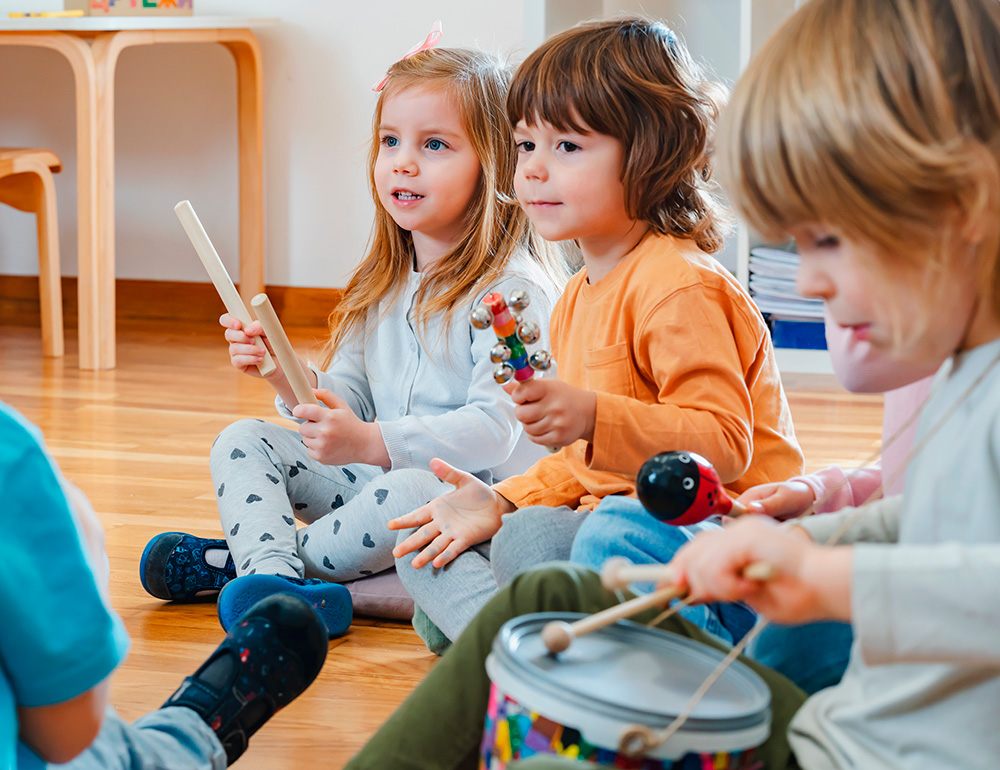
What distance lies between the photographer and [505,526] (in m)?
0.93

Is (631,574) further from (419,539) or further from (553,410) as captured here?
(419,539)

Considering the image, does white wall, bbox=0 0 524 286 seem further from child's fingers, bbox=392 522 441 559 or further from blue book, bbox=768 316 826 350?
child's fingers, bbox=392 522 441 559

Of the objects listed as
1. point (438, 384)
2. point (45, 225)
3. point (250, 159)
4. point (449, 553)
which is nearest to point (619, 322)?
point (449, 553)

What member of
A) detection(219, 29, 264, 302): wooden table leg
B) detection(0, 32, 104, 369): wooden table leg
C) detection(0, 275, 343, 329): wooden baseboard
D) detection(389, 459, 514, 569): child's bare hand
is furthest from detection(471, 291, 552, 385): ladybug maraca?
detection(0, 275, 343, 329): wooden baseboard

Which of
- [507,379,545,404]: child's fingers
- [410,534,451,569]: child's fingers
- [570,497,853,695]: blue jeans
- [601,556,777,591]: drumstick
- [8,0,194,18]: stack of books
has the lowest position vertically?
[410,534,451,569]: child's fingers

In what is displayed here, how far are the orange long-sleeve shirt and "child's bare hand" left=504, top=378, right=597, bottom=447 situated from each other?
0.04ft

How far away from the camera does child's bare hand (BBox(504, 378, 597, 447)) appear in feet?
2.63

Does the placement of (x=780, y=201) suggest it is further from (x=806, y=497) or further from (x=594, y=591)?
(x=806, y=497)

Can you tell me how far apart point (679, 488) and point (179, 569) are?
0.63 meters

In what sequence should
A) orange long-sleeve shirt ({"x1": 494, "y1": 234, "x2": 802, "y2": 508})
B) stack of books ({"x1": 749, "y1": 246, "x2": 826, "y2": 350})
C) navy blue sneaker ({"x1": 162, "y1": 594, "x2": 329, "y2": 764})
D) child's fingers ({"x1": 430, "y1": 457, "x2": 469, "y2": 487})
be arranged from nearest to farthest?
1. navy blue sneaker ({"x1": 162, "y1": 594, "x2": 329, "y2": 764})
2. orange long-sleeve shirt ({"x1": 494, "y1": 234, "x2": 802, "y2": 508})
3. child's fingers ({"x1": 430, "y1": 457, "x2": 469, "y2": 487})
4. stack of books ({"x1": 749, "y1": 246, "x2": 826, "y2": 350})

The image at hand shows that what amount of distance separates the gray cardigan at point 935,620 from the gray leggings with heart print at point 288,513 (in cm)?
61

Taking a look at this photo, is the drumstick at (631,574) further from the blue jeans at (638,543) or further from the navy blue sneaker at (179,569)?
the navy blue sneaker at (179,569)

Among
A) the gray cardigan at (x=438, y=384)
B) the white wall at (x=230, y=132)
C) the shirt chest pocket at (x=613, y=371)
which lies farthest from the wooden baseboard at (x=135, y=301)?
the shirt chest pocket at (x=613, y=371)

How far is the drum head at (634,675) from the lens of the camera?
1.55ft
